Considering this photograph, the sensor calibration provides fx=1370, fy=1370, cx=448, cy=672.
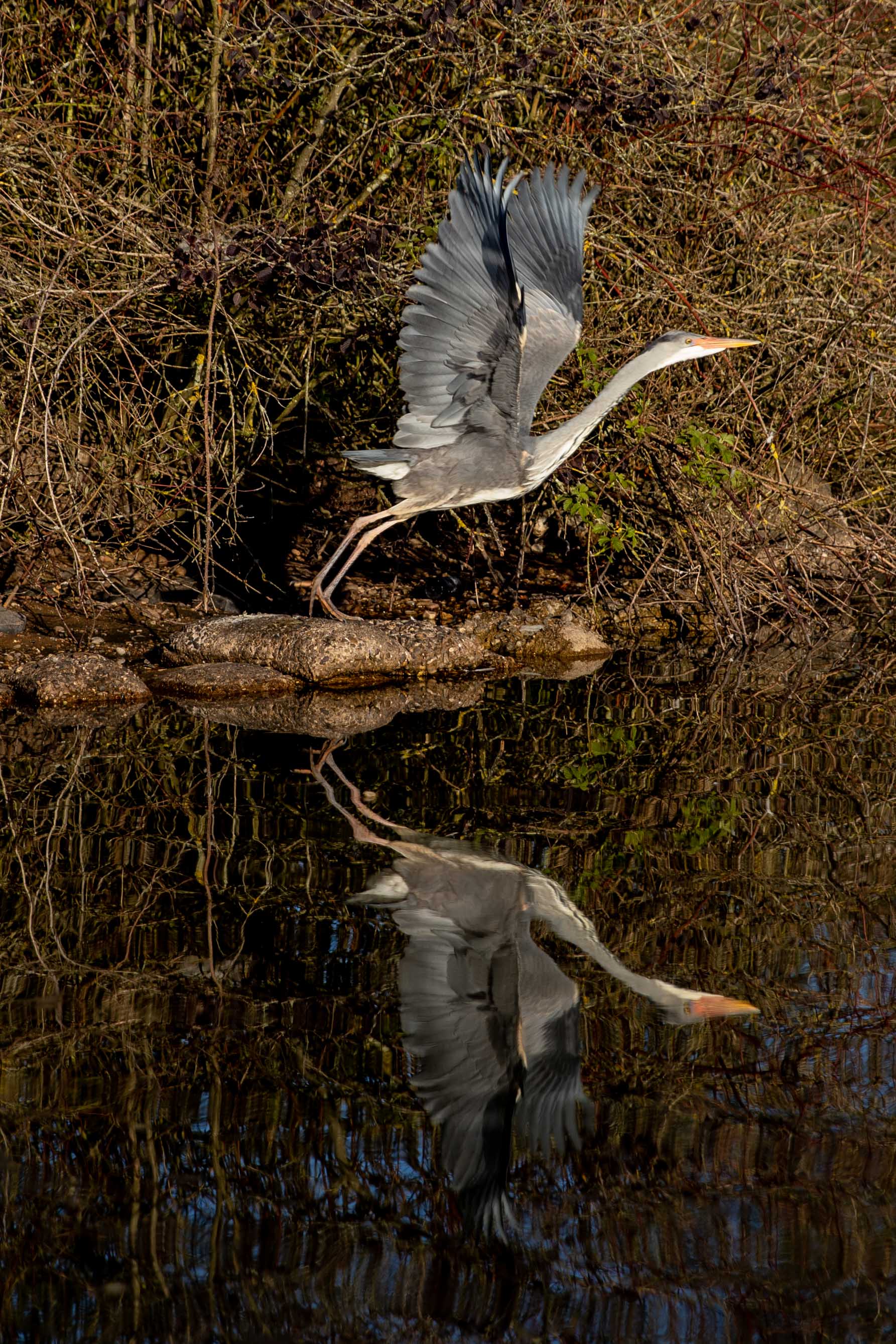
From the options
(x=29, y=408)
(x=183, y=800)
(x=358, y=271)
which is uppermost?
(x=358, y=271)

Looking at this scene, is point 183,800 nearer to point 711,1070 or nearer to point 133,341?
point 711,1070

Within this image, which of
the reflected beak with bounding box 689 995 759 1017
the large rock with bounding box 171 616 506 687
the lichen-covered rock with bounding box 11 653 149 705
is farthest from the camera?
the large rock with bounding box 171 616 506 687

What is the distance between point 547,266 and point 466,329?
797 millimetres

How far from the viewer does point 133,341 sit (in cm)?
741

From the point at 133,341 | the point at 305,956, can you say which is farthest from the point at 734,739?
the point at 133,341

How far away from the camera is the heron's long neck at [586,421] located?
6641 millimetres

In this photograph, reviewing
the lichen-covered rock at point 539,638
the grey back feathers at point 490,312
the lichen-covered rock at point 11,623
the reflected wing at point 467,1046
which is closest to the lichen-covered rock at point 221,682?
the lichen-covered rock at point 11,623

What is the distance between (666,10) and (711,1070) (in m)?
6.71

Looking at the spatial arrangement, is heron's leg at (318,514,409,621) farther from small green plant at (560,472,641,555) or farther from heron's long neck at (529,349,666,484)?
small green plant at (560,472,641,555)

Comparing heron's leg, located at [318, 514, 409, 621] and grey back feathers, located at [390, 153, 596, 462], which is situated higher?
grey back feathers, located at [390, 153, 596, 462]

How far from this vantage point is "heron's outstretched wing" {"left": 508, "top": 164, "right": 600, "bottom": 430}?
6145 mm

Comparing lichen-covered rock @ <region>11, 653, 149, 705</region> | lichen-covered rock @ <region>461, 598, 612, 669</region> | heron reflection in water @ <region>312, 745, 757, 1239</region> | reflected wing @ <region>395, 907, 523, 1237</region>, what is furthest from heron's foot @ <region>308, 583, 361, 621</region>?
reflected wing @ <region>395, 907, 523, 1237</region>

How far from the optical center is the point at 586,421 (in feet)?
21.8

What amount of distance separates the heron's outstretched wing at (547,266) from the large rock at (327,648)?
3.92ft
